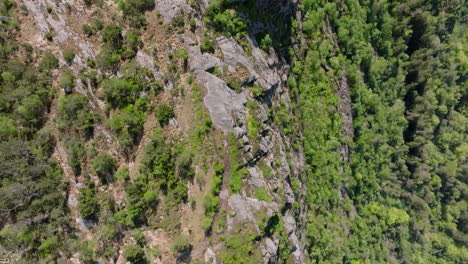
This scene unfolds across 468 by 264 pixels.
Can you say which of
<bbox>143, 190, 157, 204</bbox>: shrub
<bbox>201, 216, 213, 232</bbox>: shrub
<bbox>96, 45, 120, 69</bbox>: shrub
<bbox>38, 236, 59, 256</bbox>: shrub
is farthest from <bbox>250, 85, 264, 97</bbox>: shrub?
<bbox>38, 236, 59, 256</bbox>: shrub

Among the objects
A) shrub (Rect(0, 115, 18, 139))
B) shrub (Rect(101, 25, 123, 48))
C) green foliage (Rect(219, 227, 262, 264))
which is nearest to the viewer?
shrub (Rect(0, 115, 18, 139))

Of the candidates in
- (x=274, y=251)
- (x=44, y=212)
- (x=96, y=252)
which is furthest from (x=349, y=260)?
(x=44, y=212)

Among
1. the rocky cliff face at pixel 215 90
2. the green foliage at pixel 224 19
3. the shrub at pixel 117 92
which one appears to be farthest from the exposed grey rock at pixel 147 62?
the green foliage at pixel 224 19

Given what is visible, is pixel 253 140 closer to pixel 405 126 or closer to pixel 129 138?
pixel 129 138

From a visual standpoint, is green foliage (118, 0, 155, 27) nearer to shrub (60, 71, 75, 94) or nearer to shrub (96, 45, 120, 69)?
shrub (96, 45, 120, 69)

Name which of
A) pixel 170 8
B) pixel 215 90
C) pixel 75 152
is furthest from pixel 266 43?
pixel 75 152

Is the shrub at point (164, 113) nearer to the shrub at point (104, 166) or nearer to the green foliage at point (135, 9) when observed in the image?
the shrub at point (104, 166)

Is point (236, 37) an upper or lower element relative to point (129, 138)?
upper
